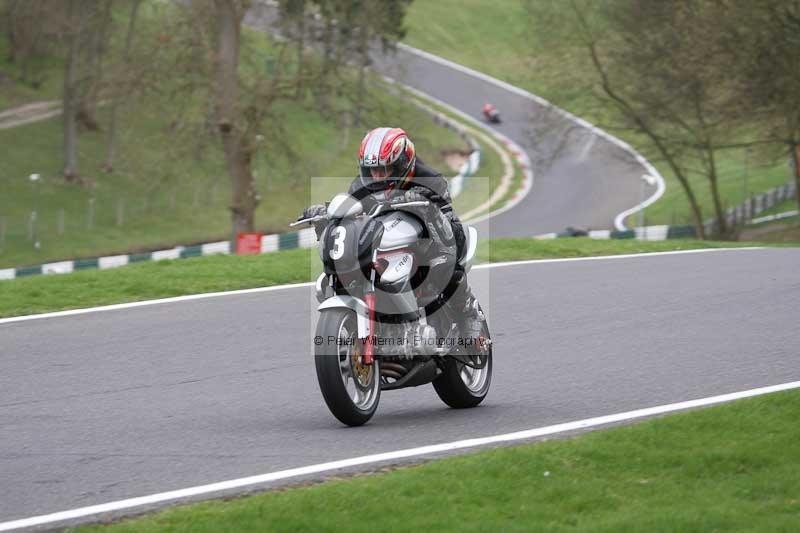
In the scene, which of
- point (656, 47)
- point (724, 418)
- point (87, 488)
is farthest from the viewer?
point (656, 47)

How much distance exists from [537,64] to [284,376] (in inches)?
1220

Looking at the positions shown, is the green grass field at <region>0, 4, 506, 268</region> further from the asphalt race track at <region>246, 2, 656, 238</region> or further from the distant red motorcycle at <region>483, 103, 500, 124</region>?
the distant red motorcycle at <region>483, 103, 500, 124</region>

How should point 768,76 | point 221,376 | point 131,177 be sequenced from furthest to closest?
point 131,177, point 768,76, point 221,376

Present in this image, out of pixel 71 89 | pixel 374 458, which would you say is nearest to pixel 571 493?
pixel 374 458

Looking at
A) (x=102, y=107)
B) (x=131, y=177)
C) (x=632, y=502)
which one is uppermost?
(x=102, y=107)

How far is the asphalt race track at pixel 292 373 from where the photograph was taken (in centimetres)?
678

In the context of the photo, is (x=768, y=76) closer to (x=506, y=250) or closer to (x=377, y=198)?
(x=506, y=250)

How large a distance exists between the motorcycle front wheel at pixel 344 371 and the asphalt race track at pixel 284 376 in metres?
0.14

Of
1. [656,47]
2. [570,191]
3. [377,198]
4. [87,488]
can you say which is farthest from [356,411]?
[570,191]

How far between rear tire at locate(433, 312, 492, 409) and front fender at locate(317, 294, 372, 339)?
922 millimetres

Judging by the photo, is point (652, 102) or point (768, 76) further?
point (652, 102)

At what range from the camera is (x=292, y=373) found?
930 cm

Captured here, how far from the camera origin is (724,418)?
23.6 ft

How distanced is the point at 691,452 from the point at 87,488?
119 inches
